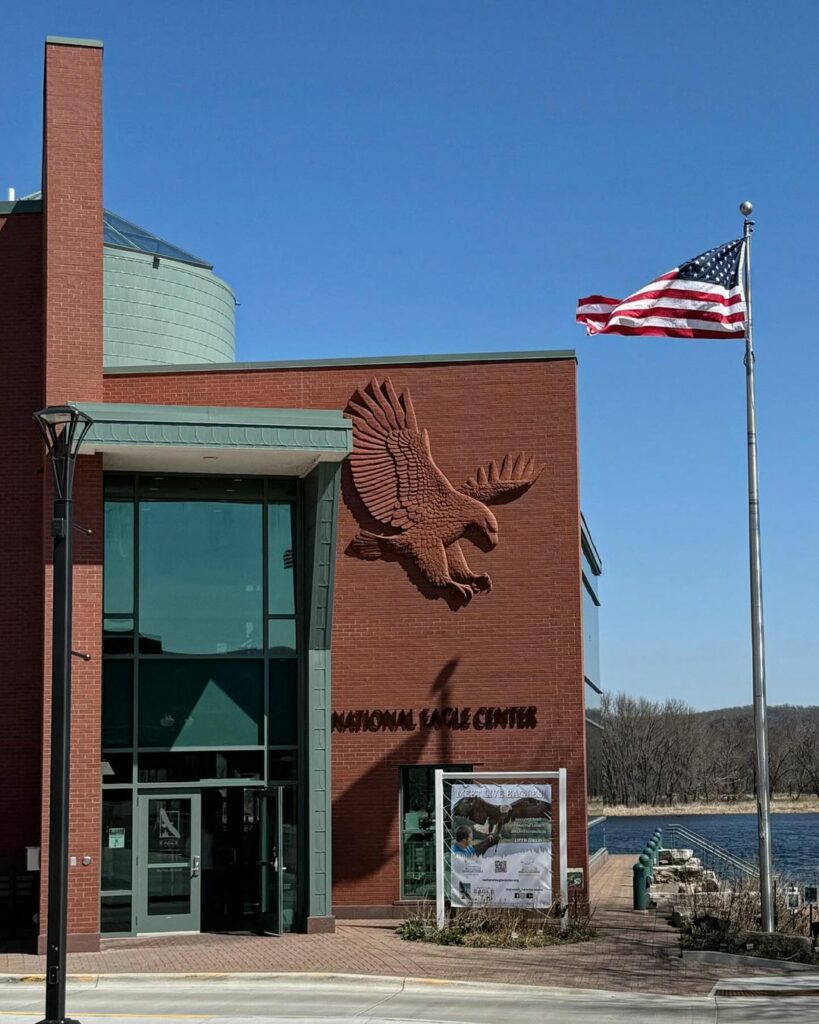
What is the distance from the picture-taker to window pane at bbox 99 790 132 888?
2425cm

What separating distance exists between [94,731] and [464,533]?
781cm

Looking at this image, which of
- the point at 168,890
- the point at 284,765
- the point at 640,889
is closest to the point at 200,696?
the point at 284,765

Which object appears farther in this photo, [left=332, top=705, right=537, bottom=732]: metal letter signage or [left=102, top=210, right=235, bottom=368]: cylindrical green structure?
[left=102, top=210, right=235, bottom=368]: cylindrical green structure

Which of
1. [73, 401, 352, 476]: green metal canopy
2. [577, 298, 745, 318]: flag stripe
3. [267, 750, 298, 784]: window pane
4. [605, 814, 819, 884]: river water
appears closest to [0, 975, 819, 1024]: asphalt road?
[267, 750, 298, 784]: window pane

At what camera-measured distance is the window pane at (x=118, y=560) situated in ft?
81.9

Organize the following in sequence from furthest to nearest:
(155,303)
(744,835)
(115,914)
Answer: (744,835), (155,303), (115,914)

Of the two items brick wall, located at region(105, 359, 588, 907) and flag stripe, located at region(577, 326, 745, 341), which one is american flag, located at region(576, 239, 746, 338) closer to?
flag stripe, located at region(577, 326, 745, 341)

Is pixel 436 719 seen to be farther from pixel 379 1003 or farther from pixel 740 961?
pixel 379 1003

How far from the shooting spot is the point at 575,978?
19594 millimetres

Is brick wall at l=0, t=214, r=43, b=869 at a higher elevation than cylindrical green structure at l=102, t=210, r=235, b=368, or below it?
below

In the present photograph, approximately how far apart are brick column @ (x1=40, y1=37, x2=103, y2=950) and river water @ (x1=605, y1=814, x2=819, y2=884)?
1357 cm

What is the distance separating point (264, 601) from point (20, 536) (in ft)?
15.6

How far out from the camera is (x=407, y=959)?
21.1 metres

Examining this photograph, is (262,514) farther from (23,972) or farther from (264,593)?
(23,972)
